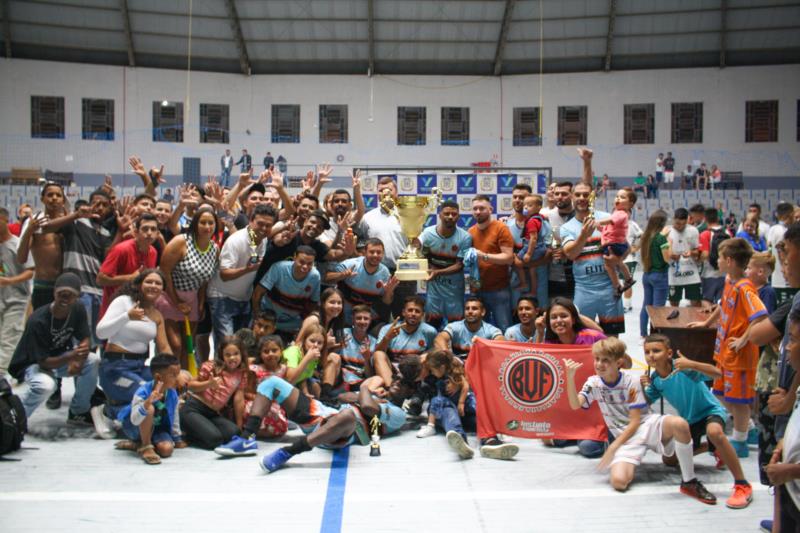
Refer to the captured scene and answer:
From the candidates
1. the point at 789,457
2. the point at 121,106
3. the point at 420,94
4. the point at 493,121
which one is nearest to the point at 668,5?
the point at 493,121

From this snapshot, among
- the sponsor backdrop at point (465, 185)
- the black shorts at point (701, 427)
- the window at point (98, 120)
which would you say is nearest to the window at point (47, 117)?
the window at point (98, 120)

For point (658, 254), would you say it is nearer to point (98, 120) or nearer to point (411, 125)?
point (411, 125)

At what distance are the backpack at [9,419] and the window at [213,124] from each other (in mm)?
23773

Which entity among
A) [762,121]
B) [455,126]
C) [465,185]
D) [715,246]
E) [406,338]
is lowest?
[406,338]

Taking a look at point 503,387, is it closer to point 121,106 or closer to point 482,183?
point 482,183

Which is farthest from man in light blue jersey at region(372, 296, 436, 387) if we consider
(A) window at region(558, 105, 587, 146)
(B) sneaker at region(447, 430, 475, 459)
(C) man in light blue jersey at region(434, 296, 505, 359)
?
(A) window at region(558, 105, 587, 146)

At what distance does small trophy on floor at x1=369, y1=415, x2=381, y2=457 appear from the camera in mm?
5957

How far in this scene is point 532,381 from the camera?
6199mm

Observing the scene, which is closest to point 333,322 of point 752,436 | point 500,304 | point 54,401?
point 500,304

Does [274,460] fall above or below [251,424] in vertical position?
below

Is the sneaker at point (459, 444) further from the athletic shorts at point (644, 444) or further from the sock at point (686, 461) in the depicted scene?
the sock at point (686, 461)

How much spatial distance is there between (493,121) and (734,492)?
82.8 feet

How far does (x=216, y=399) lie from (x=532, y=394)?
2.60 m

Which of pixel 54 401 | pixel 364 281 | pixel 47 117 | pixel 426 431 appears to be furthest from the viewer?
pixel 47 117
